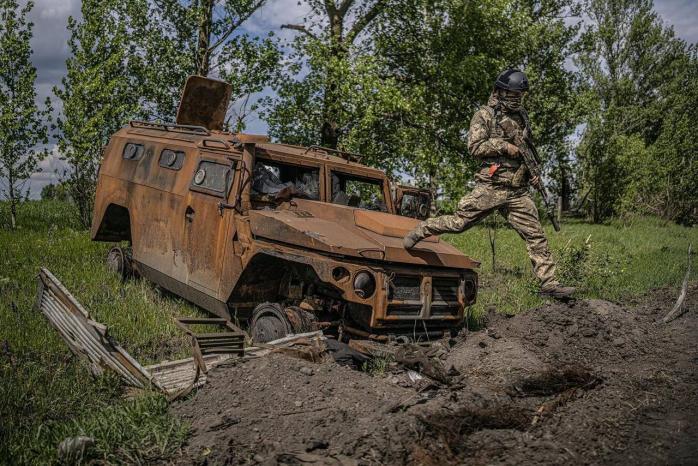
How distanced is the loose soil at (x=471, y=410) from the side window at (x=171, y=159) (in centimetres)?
334

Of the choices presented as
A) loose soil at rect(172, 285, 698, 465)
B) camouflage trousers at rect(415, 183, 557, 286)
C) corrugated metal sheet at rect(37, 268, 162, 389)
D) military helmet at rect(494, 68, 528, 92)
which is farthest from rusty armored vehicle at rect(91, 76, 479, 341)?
military helmet at rect(494, 68, 528, 92)

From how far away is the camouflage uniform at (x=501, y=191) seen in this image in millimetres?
6777

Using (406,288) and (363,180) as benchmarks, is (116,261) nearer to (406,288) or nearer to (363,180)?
(363,180)

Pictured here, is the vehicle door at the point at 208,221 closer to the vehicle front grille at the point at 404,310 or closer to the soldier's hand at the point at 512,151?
the vehicle front grille at the point at 404,310

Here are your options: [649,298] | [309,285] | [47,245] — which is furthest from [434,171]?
[309,285]

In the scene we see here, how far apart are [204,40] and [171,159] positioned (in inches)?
356

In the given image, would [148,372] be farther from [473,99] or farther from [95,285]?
[473,99]

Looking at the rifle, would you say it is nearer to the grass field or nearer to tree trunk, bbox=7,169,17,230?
the grass field

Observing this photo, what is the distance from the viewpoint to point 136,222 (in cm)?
798

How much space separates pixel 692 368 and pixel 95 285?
6.79 m

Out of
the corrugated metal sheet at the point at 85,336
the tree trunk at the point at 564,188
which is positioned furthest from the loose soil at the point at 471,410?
the tree trunk at the point at 564,188

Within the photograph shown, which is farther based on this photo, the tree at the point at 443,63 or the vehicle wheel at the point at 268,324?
the tree at the point at 443,63

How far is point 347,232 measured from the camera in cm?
599

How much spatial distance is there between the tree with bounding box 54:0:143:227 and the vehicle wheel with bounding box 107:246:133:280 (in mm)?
5764
